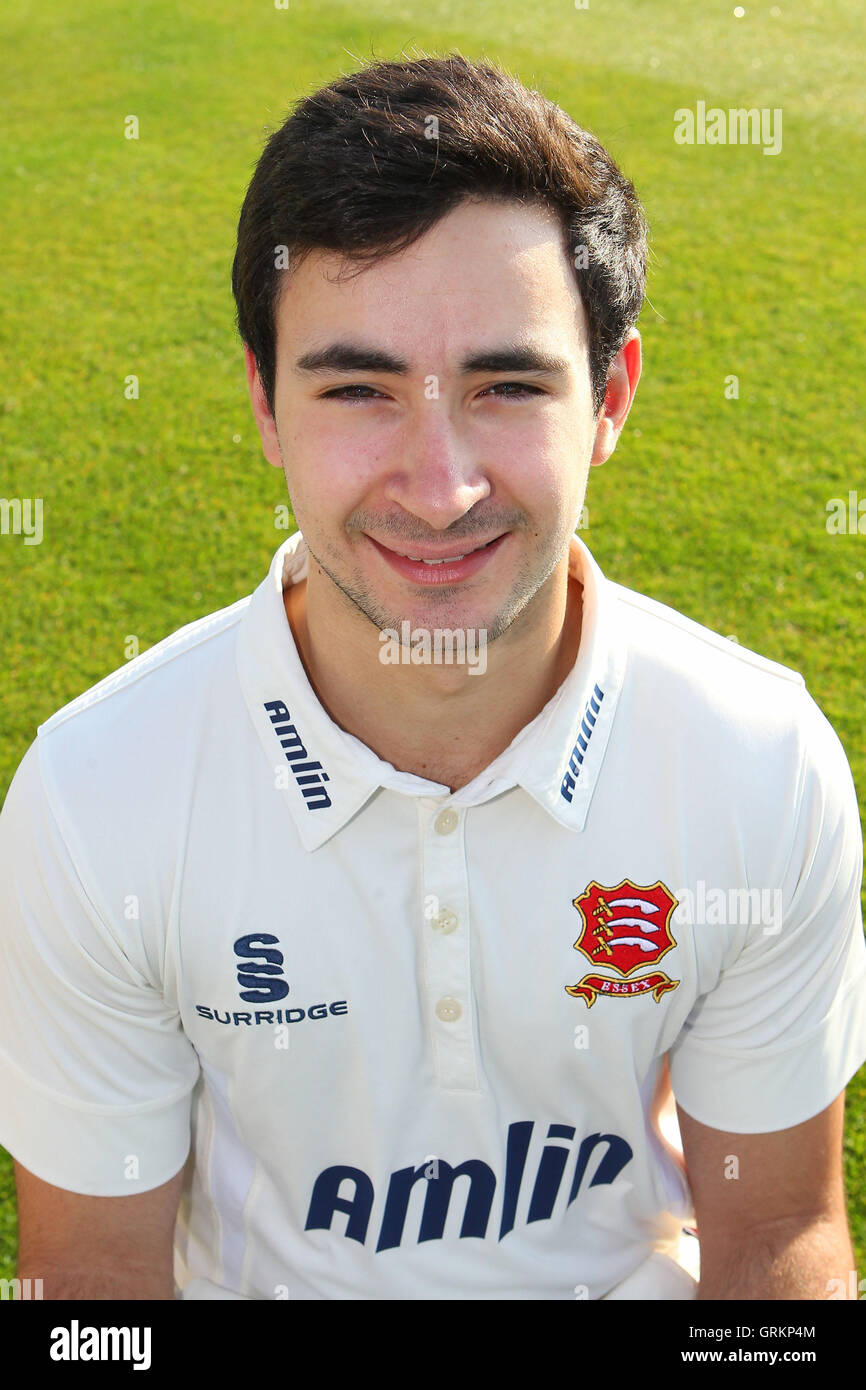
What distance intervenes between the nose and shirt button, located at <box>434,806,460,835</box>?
0.41 meters

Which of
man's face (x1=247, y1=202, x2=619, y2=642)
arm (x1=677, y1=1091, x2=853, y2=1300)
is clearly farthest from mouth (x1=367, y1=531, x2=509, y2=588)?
arm (x1=677, y1=1091, x2=853, y2=1300)

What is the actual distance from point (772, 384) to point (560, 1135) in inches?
190

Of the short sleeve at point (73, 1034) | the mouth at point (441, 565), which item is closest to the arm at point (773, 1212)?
the short sleeve at point (73, 1034)

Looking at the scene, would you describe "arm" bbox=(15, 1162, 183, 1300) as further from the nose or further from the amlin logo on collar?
the nose

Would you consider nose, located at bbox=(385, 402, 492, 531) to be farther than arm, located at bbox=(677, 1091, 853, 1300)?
No

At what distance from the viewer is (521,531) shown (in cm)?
175

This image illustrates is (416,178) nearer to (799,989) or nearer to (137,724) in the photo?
(137,724)

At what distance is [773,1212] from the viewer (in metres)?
1.93

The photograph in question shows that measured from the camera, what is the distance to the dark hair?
1671 millimetres

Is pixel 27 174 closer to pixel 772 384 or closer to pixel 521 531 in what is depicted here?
pixel 772 384

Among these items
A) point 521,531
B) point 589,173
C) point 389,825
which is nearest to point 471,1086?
point 389,825

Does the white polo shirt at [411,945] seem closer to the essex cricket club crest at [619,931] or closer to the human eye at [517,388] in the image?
the essex cricket club crest at [619,931]

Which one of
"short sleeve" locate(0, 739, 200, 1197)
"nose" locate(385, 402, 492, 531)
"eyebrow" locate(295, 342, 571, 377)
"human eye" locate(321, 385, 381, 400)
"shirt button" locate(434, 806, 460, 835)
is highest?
"eyebrow" locate(295, 342, 571, 377)

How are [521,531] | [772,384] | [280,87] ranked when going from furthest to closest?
[280,87] < [772,384] < [521,531]
